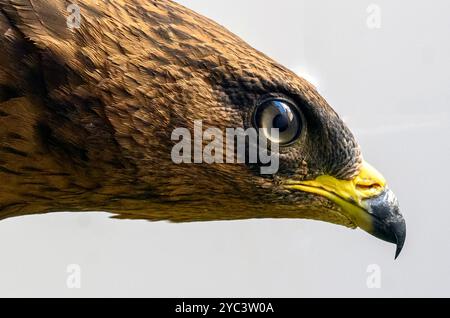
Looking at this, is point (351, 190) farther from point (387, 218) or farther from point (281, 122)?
point (281, 122)

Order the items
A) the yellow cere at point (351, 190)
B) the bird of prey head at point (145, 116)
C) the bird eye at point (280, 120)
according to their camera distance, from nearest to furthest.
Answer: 1. the bird of prey head at point (145, 116)
2. the bird eye at point (280, 120)
3. the yellow cere at point (351, 190)

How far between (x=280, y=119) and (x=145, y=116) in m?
0.60

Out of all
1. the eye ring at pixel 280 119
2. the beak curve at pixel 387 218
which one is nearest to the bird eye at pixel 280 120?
the eye ring at pixel 280 119

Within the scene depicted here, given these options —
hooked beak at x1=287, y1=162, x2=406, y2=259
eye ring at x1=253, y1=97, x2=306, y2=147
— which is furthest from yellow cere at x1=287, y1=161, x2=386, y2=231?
eye ring at x1=253, y1=97, x2=306, y2=147

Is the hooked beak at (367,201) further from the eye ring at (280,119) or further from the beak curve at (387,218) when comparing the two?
the eye ring at (280,119)

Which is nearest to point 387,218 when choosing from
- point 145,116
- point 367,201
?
point 367,201

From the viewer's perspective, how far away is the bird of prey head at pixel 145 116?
261 centimetres

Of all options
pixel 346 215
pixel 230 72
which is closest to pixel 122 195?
pixel 230 72

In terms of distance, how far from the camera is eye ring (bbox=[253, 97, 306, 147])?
2797mm

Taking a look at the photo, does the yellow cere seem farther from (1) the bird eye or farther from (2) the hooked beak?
(1) the bird eye

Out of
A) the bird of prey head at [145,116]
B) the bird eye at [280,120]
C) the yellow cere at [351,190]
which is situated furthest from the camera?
Answer: the yellow cere at [351,190]

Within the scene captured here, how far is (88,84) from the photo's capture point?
261cm

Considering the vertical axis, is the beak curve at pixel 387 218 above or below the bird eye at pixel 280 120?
below

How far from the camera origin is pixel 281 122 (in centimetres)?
284
